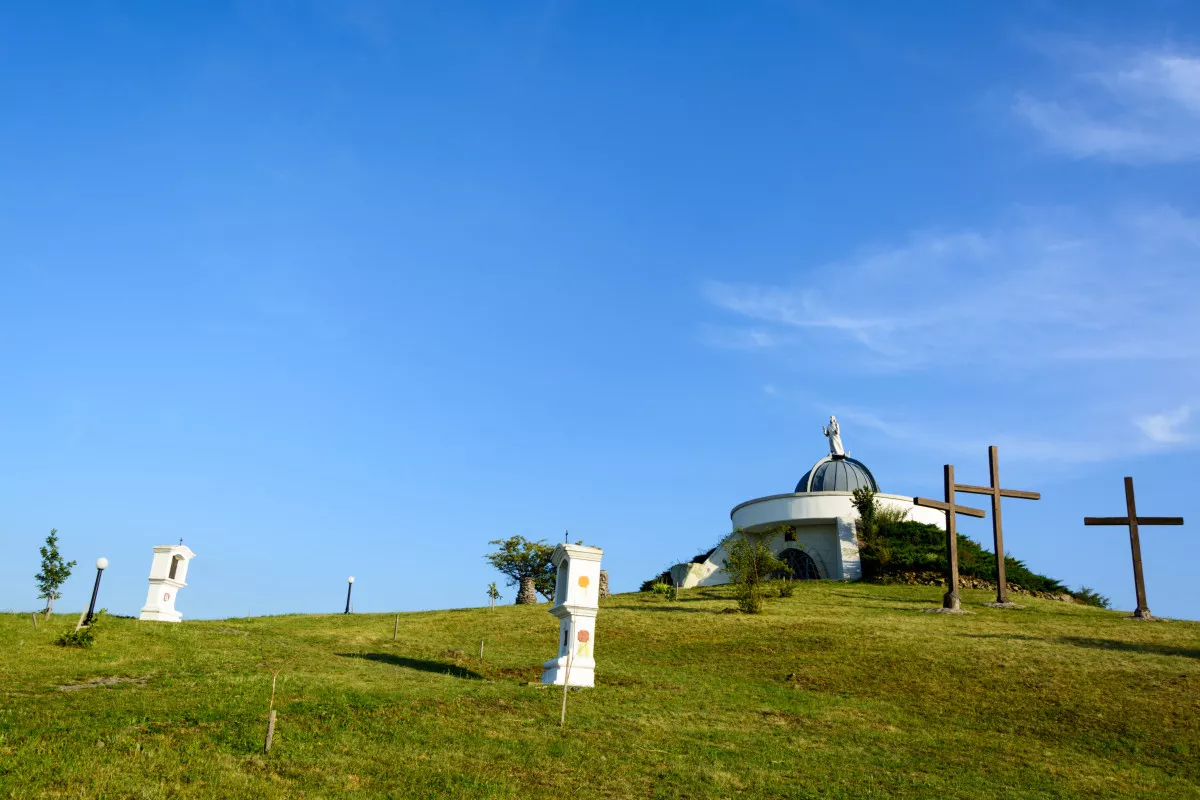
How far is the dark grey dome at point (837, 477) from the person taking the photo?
58.0m

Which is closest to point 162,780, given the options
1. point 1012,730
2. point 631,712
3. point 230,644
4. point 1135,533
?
point 631,712

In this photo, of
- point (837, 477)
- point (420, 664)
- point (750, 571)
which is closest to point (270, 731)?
point (420, 664)

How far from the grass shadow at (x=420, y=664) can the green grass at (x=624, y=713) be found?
14 centimetres

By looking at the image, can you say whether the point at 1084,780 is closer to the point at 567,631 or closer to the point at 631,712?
the point at 631,712

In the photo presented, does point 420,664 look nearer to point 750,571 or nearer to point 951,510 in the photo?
point 750,571

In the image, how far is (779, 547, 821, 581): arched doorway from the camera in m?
55.4

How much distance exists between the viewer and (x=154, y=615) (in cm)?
3133

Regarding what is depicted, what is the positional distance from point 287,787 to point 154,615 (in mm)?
22163

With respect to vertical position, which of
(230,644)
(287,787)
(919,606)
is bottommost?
(287,787)

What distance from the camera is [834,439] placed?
2415 inches

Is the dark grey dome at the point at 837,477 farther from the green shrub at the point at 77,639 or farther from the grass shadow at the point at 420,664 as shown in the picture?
the green shrub at the point at 77,639

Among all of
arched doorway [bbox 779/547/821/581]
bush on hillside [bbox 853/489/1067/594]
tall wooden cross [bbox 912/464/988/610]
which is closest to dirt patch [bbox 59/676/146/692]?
tall wooden cross [bbox 912/464/988/610]

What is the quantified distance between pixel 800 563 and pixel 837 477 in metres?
6.45

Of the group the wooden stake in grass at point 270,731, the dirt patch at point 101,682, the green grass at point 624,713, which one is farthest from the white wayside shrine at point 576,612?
the dirt patch at point 101,682
